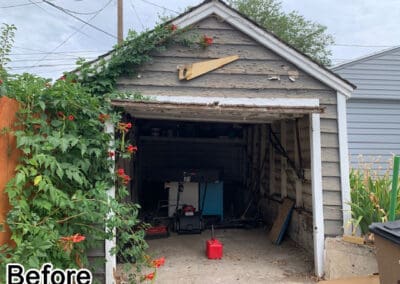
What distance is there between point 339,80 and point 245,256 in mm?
2820

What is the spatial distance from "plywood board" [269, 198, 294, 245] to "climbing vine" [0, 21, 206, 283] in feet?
9.16

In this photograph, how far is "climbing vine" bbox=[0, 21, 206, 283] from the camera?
2635 mm

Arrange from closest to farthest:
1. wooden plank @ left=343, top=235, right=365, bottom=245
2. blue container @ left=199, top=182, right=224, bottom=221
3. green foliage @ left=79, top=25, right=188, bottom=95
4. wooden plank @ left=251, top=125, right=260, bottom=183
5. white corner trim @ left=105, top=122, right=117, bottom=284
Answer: white corner trim @ left=105, top=122, right=117, bottom=284, green foliage @ left=79, top=25, right=188, bottom=95, wooden plank @ left=343, top=235, right=365, bottom=245, blue container @ left=199, top=182, right=224, bottom=221, wooden plank @ left=251, top=125, right=260, bottom=183

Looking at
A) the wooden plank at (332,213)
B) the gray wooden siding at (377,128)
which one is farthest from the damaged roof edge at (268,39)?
the gray wooden siding at (377,128)

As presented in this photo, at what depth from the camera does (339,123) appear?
13.6 feet

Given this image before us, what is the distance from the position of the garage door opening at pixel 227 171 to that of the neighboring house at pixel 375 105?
2.86m

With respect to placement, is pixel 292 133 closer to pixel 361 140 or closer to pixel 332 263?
pixel 332 263

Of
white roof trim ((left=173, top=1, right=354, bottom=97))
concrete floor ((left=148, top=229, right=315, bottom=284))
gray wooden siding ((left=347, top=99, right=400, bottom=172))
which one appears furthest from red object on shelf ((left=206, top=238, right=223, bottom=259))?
gray wooden siding ((left=347, top=99, right=400, bottom=172))

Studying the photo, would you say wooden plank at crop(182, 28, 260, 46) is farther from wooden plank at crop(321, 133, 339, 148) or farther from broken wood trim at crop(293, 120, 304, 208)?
broken wood trim at crop(293, 120, 304, 208)

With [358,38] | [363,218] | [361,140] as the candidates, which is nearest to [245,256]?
[363,218]

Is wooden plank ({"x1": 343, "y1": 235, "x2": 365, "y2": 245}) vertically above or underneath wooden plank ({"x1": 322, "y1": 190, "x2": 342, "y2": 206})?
underneath

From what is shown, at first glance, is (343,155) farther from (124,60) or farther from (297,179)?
(124,60)

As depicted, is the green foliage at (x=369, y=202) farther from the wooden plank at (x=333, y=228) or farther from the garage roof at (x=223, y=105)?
the garage roof at (x=223, y=105)

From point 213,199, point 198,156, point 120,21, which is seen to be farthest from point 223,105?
point 120,21
